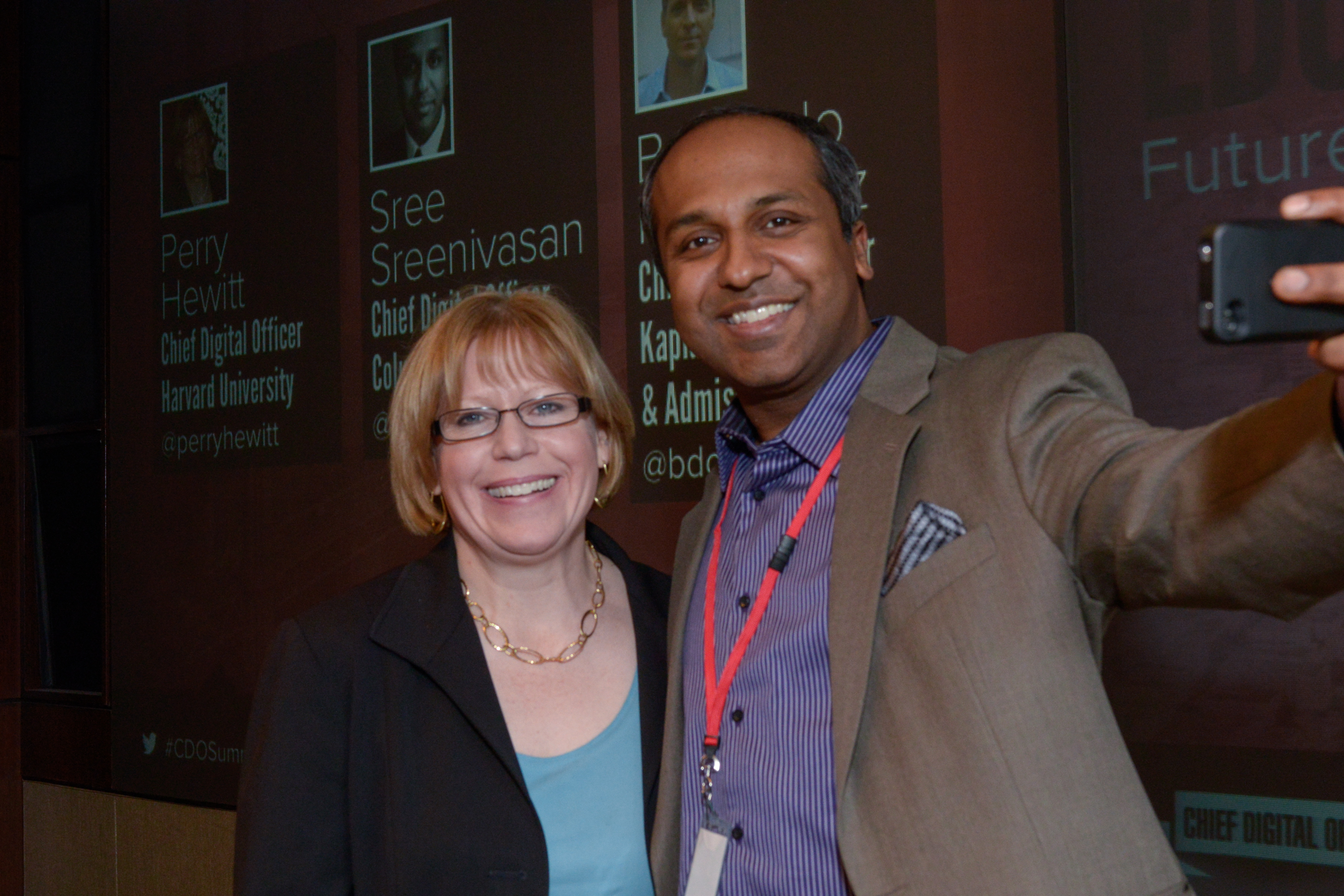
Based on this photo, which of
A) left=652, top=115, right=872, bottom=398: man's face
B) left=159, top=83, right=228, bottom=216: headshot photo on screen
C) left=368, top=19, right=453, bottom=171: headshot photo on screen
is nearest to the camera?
left=652, top=115, right=872, bottom=398: man's face

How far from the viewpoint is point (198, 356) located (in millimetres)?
4398

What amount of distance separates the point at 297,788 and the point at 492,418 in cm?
71

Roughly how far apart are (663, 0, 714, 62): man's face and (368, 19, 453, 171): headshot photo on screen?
0.87 m

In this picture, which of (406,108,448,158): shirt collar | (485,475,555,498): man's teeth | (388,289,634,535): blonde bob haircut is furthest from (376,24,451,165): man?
(485,475,555,498): man's teeth

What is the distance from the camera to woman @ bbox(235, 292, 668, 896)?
1.90 meters

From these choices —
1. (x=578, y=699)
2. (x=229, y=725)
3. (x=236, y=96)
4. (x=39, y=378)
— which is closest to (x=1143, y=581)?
(x=578, y=699)

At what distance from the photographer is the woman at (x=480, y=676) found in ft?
6.23

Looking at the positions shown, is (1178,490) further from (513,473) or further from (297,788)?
(297,788)

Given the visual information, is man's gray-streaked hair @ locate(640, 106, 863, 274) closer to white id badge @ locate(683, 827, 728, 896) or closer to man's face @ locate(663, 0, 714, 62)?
white id badge @ locate(683, 827, 728, 896)

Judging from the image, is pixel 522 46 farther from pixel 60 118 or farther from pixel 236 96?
pixel 60 118

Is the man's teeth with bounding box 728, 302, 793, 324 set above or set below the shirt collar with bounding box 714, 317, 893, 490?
above

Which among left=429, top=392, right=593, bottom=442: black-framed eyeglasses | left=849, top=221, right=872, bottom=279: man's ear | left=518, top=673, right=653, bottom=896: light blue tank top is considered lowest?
left=518, top=673, right=653, bottom=896: light blue tank top

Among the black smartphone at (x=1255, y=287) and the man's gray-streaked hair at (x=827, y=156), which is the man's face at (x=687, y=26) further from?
the black smartphone at (x=1255, y=287)

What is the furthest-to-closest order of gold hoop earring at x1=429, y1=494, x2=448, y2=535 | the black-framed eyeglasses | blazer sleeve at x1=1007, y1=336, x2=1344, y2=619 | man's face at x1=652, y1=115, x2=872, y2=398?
gold hoop earring at x1=429, y1=494, x2=448, y2=535 < the black-framed eyeglasses < man's face at x1=652, y1=115, x2=872, y2=398 < blazer sleeve at x1=1007, y1=336, x2=1344, y2=619
